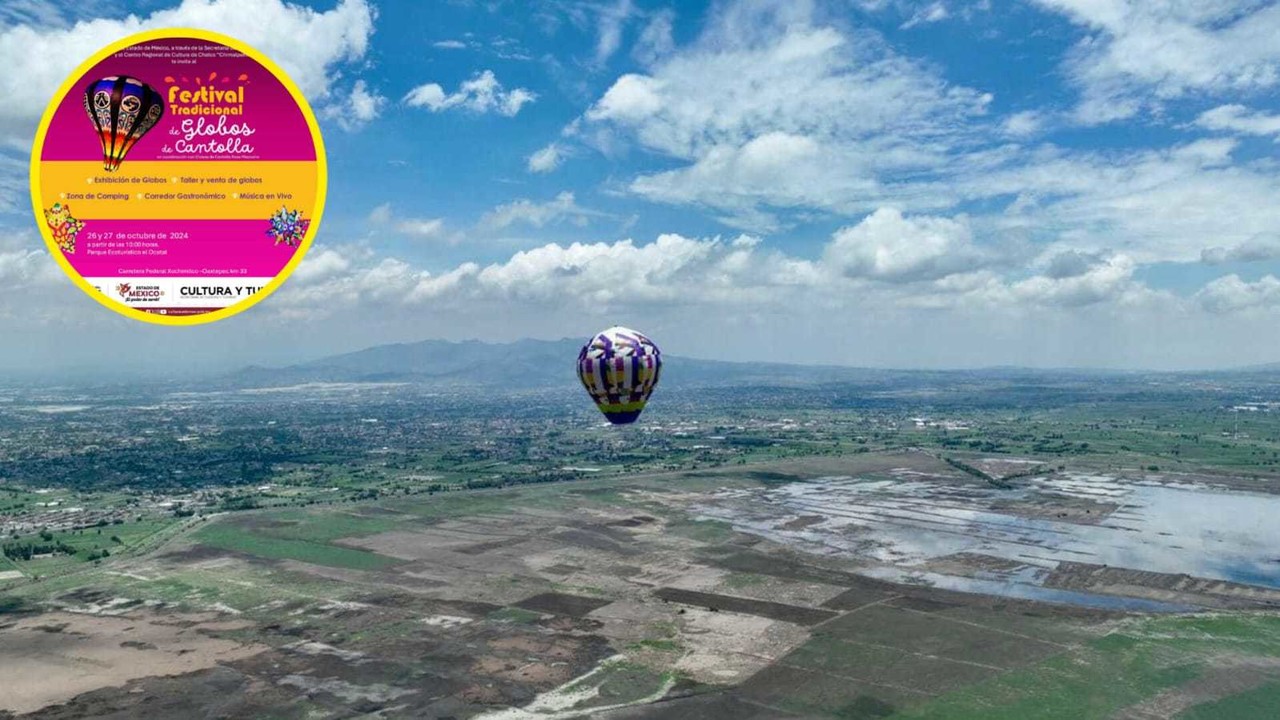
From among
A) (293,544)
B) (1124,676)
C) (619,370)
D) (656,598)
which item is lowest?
(293,544)

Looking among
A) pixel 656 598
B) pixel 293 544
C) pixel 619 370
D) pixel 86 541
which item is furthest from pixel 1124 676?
pixel 86 541

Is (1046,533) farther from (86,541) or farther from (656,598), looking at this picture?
(86,541)

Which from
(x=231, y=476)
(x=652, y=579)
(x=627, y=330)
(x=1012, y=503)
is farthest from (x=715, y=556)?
(x=231, y=476)

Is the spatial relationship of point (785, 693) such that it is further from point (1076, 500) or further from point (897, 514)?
point (1076, 500)

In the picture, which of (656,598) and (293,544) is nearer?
(656,598)

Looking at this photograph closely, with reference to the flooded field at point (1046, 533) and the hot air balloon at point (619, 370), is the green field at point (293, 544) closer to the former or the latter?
the hot air balloon at point (619, 370)

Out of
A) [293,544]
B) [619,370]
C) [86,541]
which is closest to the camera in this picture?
[619,370]

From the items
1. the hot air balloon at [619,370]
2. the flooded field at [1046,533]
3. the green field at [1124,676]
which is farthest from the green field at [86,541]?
the green field at [1124,676]
